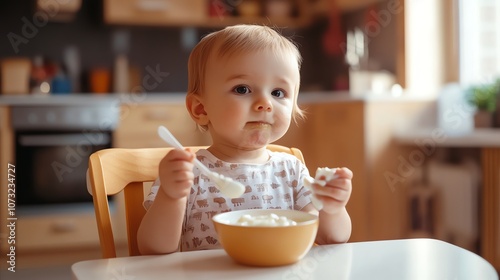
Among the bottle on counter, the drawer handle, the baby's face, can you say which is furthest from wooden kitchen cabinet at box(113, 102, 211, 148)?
the baby's face

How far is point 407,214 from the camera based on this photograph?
3.14 metres

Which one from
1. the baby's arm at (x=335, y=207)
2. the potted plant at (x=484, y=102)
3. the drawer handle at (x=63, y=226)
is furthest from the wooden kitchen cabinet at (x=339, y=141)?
the baby's arm at (x=335, y=207)

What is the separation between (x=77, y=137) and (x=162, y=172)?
2716 millimetres

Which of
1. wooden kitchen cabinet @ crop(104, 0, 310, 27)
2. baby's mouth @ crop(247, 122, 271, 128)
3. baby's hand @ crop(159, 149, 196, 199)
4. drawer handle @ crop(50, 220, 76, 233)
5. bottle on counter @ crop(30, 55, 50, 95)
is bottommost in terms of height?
drawer handle @ crop(50, 220, 76, 233)

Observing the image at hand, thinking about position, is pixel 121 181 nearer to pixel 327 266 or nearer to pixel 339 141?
pixel 327 266

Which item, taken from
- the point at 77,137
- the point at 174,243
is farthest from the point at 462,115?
the point at 174,243

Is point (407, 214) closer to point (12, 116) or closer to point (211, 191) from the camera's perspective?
point (12, 116)

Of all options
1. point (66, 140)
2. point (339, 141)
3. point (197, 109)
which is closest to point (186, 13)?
point (66, 140)

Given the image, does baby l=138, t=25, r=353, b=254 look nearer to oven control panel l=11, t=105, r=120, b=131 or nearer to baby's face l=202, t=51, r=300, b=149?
baby's face l=202, t=51, r=300, b=149

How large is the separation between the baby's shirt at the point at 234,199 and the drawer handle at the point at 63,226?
2486 millimetres

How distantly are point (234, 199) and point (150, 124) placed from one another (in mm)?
2570

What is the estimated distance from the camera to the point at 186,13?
12.8 ft

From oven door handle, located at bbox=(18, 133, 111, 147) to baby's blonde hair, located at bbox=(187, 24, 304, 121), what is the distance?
246 centimetres

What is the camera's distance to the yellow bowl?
683mm
